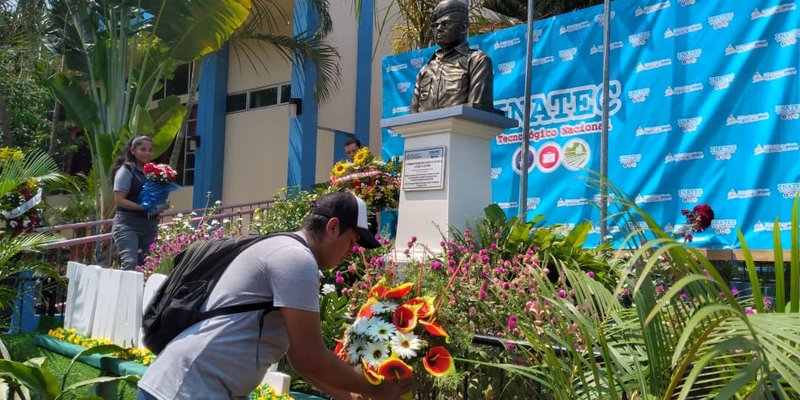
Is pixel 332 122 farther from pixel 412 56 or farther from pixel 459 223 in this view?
pixel 459 223

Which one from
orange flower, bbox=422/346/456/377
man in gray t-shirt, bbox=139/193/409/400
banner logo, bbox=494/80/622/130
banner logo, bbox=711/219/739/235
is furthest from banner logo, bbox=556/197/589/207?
man in gray t-shirt, bbox=139/193/409/400

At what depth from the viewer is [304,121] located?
546 inches

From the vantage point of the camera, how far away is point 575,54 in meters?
9.30

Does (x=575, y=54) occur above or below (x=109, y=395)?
above

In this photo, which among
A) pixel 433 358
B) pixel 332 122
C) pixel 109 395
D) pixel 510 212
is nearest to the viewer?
pixel 433 358

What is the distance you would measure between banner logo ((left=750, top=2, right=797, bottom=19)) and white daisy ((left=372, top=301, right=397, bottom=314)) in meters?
6.69

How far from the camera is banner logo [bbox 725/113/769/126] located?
7.52 metres

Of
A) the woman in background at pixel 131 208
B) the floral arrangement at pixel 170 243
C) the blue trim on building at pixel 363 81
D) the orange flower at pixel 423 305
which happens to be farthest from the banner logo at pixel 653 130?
the blue trim on building at pixel 363 81

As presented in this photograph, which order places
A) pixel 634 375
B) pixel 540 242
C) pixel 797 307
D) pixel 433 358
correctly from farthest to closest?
pixel 540 242
pixel 433 358
pixel 634 375
pixel 797 307

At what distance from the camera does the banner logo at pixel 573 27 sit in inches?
364

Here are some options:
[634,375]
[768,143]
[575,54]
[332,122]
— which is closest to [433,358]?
[634,375]

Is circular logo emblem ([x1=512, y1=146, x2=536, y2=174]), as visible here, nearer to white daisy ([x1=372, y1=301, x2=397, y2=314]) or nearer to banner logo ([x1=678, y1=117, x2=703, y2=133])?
banner logo ([x1=678, y1=117, x2=703, y2=133])

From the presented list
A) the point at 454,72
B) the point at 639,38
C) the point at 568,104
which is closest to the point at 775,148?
the point at 639,38

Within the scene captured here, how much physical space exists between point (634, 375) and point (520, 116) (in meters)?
8.01
